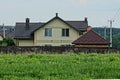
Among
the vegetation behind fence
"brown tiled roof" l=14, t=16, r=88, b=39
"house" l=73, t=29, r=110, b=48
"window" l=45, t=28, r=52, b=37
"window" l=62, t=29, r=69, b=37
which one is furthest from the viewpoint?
"window" l=45, t=28, r=52, b=37

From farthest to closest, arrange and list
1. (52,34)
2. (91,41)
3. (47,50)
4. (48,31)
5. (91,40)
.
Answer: (52,34) < (48,31) < (91,40) < (91,41) < (47,50)

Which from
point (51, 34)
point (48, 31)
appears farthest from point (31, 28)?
point (51, 34)

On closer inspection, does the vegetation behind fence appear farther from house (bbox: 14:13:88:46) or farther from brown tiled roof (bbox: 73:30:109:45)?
house (bbox: 14:13:88:46)

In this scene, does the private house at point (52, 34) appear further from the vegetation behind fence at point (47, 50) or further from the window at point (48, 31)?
the vegetation behind fence at point (47, 50)

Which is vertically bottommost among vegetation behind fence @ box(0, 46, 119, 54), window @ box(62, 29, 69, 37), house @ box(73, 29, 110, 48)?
vegetation behind fence @ box(0, 46, 119, 54)

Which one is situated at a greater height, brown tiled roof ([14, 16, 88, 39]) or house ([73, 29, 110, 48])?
brown tiled roof ([14, 16, 88, 39])

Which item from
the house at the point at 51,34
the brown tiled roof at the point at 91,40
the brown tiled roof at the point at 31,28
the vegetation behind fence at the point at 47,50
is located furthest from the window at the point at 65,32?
the vegetation behind fence at the point at 47,50

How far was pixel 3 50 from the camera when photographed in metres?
35.4

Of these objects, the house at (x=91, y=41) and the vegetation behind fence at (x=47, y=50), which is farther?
the house at (x=91, y=41)

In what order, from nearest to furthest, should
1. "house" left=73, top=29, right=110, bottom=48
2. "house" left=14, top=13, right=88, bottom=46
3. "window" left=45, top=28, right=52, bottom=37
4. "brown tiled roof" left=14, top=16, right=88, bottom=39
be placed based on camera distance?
"house" left=73, top=29, right=110, bottom=48
"house" left=14, top=13, right=88, bottom=46
"brown tiled roof" left=14, top=16, right=88, bottom=39
"window" left=45, top=28, right=52, bottom=37

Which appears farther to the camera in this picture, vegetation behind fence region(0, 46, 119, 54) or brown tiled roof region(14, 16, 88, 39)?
brown tiled roof region(14, 16, 88, 39)

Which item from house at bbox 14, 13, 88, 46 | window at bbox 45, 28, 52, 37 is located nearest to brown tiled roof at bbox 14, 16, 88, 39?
house at bbox 14, 13, 88, 46

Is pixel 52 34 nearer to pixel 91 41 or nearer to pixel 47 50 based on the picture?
pixel 91 41

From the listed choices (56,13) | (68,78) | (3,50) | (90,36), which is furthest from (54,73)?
(56,13)
